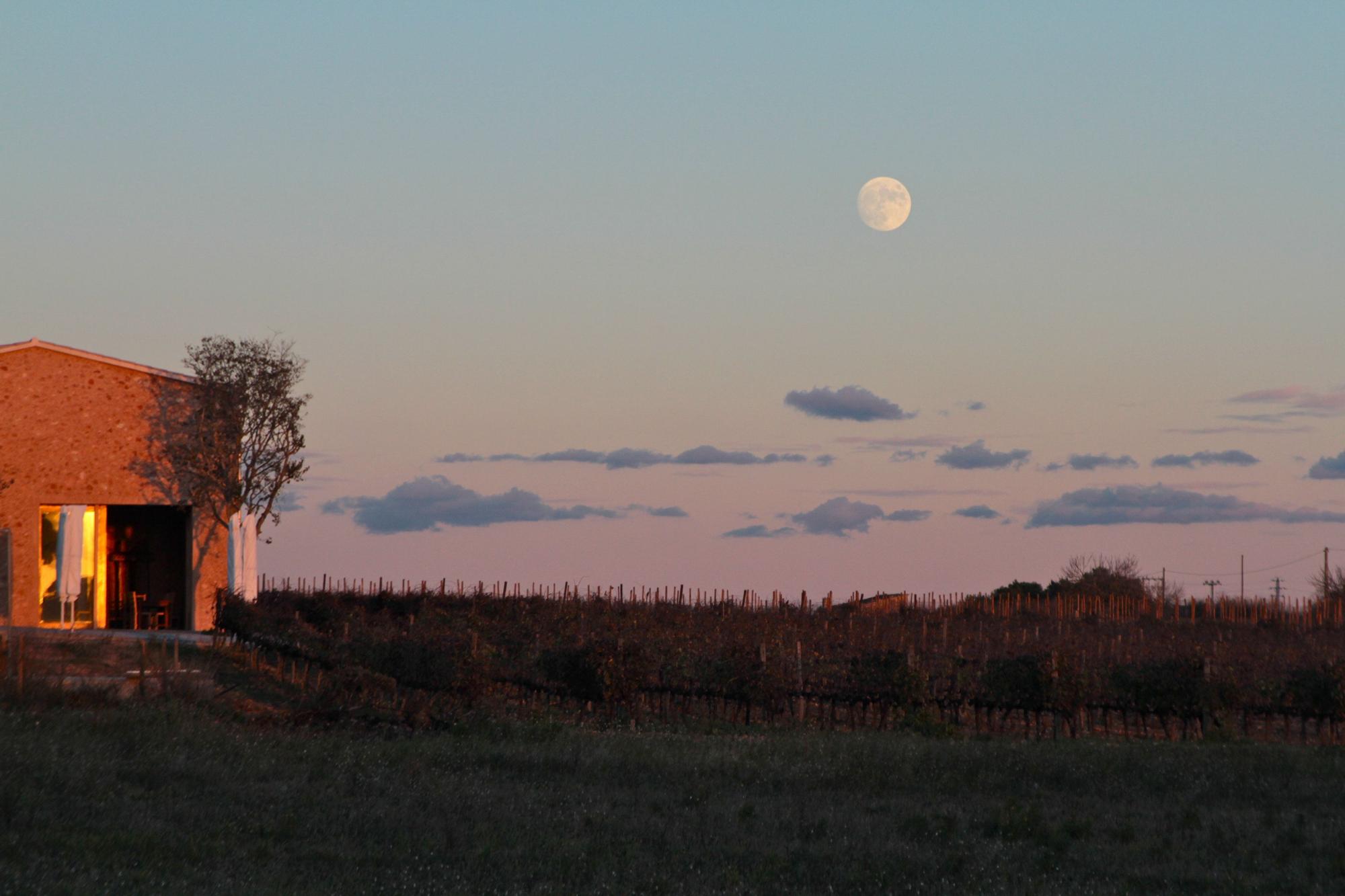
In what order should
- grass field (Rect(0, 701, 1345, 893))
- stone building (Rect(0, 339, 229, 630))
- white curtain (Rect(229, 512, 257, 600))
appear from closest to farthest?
grass field (Rect(0, 701, 1345, 893)) < stone building (Rect(0, 339, 229, 630)) < white curtain (Rect(229, 512, 257, 600))

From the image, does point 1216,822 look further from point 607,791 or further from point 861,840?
point 607,791

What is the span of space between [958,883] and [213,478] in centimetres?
2800

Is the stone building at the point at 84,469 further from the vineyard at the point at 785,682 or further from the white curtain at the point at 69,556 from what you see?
the vineyard at the point at 785,682

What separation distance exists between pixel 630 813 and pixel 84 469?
24.4 metres

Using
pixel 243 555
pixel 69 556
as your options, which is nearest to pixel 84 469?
pixel 69 556

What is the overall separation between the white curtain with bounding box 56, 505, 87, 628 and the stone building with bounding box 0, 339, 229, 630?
98mm

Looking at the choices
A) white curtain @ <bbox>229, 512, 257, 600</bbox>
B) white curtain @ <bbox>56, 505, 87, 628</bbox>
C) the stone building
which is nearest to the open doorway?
the stone building

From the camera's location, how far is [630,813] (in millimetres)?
13633

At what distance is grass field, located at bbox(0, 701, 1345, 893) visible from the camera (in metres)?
10.8

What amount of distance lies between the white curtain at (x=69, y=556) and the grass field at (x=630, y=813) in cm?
1495

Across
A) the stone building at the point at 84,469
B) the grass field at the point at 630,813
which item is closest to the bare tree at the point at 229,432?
the stone building at the point at 84,469

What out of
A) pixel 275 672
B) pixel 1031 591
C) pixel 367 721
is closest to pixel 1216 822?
pixel 367 721

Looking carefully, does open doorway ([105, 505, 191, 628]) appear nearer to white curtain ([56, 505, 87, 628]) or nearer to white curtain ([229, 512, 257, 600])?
white curtain ([229, 512, 257, 600])

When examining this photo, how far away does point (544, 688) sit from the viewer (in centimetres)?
2770
